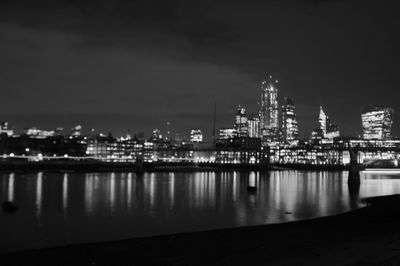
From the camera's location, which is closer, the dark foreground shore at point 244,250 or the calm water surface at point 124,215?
the dark foreground shore at point 244,250

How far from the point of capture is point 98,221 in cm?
3203

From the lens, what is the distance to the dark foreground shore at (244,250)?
1469 cm

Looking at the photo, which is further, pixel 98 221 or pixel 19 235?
pixel 98 221

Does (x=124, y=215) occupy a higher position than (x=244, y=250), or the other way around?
(x=244, y=250)

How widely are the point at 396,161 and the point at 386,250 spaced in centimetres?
18894

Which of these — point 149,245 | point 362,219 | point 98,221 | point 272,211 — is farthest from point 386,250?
point 272,211

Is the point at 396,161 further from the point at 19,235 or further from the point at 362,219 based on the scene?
the point at 19,235

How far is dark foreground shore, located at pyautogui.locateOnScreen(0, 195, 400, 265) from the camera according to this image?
1469 centimetres

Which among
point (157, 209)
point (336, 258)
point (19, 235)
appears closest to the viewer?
point (336, 258)

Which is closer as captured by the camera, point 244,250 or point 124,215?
point 244,250

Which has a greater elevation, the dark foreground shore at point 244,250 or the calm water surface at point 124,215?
the dark foreground shore at point 244,250

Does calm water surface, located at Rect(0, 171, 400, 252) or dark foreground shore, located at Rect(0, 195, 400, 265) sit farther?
calm water surface, located at Rect(0, 171, 400, 252)

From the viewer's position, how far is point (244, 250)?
17.4 metres

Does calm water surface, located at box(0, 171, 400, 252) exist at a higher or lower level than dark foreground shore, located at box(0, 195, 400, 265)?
lower
